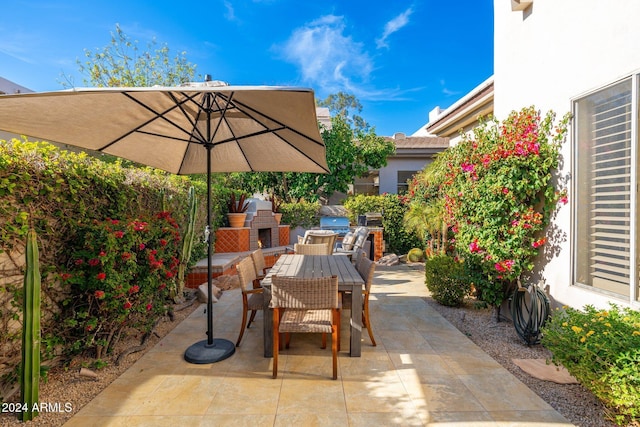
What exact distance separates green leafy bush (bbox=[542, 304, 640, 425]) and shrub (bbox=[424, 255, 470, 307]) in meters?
2.43

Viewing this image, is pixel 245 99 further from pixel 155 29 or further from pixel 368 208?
pixel 155 29

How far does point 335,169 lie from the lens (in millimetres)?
12547

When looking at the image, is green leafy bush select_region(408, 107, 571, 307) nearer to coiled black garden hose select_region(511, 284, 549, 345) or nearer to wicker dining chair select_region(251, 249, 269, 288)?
coiled black garden hose select_region(511, 284, 549, 345)

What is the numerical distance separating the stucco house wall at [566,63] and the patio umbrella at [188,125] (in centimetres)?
284

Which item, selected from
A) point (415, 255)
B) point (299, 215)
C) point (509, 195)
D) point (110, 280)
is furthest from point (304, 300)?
point (299, 215)

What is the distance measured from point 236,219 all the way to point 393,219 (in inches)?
208

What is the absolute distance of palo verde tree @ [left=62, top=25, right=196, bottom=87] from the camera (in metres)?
12.0

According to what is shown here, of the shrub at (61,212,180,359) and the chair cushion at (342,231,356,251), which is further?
the chair cushion at (342,231,356,251)

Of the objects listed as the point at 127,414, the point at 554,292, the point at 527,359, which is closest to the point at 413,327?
the point at 527,359

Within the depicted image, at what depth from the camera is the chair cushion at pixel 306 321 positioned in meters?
3.09

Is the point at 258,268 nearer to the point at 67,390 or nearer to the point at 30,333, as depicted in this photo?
the point at 67,390

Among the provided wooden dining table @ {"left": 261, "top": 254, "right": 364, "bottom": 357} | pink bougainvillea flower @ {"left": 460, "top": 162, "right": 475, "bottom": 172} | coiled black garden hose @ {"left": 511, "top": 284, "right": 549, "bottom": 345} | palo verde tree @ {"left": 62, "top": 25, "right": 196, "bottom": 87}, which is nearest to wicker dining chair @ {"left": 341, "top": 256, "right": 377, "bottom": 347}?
wooden dining table @ {"left": 261, "top": 254, "right": 364, "bottom": 357}

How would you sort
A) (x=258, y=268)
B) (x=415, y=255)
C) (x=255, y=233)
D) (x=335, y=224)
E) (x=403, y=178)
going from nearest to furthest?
(x=258, y=268) < (x=255, y=233) < (x=415, y=255) < (x=335, y=224) < (x=403, y=178)

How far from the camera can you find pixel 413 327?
4.45 m
